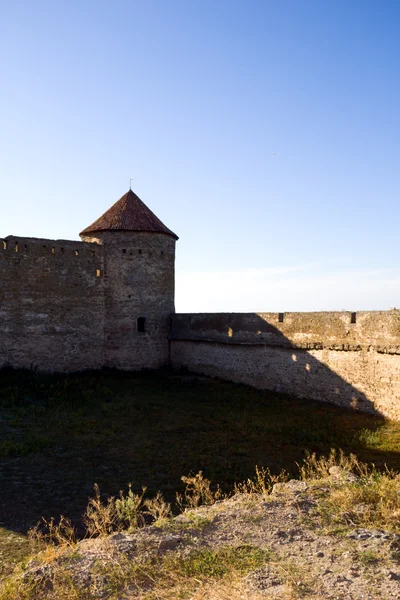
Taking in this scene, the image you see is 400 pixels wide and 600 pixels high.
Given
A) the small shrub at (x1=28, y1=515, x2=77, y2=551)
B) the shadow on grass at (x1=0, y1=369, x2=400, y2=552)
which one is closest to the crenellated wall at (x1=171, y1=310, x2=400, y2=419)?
the shadow on grass at (x1=0, y1=369, x2=400, y2=552)

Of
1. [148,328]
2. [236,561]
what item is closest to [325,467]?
[236,561]

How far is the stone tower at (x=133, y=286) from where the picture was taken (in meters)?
19.5

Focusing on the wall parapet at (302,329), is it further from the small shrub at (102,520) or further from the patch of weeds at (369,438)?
the small shrub at (102,520)

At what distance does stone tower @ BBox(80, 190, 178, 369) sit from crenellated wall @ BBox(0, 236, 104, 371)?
44cm

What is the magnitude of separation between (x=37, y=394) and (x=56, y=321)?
3.90 m

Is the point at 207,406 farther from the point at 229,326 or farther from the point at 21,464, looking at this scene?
the point at 21,464

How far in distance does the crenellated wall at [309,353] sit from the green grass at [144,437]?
1.78 feet

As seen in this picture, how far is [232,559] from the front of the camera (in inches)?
188

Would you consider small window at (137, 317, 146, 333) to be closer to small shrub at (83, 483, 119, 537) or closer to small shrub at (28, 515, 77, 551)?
small shrub at (83, 483, 119, 537)

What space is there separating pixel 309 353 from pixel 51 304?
9573 mm

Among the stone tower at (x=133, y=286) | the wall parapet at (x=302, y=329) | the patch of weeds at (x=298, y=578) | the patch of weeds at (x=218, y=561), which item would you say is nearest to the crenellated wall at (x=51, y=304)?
the stone tower at (x=133, y=286)

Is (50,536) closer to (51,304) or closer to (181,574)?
(181,574)

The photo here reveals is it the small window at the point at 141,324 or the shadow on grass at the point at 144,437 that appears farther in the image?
the small window at the point at 141,324

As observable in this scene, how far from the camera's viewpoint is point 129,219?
19.8 meters
